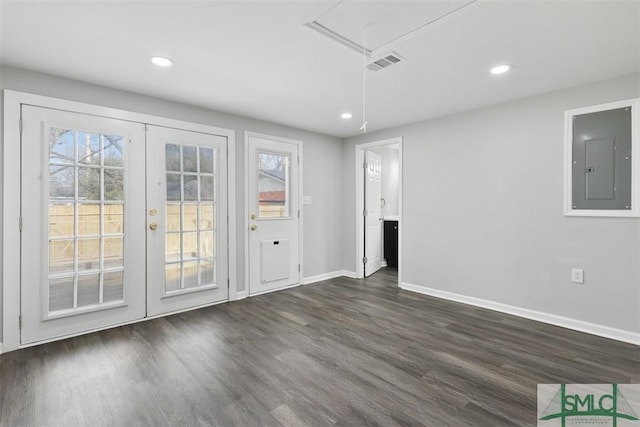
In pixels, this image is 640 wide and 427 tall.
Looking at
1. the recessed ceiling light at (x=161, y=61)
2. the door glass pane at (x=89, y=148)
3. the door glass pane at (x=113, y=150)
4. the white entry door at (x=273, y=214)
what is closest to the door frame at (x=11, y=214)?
the door glass pane at (x=89, y=148)

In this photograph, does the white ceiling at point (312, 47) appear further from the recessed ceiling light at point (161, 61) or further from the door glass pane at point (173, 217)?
the door glass pane at point (173, 217)

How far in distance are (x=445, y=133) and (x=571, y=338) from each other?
256cm

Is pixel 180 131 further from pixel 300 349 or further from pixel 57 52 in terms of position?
pixel 300 349

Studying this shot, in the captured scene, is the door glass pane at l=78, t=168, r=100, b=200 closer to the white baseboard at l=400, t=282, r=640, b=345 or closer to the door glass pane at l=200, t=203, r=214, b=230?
the door glass pane at l=200, t=203, r=214, b=230

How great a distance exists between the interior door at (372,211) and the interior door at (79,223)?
130 inches

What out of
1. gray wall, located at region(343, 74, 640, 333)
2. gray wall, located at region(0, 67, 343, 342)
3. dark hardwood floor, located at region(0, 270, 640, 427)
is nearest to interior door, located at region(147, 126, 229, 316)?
gray wall, located at region(0, 67, 343, 342)

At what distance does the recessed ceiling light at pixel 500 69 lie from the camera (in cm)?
253

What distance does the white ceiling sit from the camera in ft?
5.97

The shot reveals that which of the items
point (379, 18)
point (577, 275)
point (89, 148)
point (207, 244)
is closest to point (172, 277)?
point (207, 244)

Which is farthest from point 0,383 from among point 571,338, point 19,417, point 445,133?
→ point 445,133

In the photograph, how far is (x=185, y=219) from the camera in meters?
3.48

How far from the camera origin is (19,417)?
175 centimetres

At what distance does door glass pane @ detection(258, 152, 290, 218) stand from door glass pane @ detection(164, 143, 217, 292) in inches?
27.5

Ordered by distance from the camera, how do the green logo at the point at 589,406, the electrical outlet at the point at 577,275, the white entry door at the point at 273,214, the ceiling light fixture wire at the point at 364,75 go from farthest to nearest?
the white entry door at the point at 273,214, the electrical outlet at the point at 577,275, the ceiling light fixture wire at the point at 364,75, the green logo at the point at 589,406
